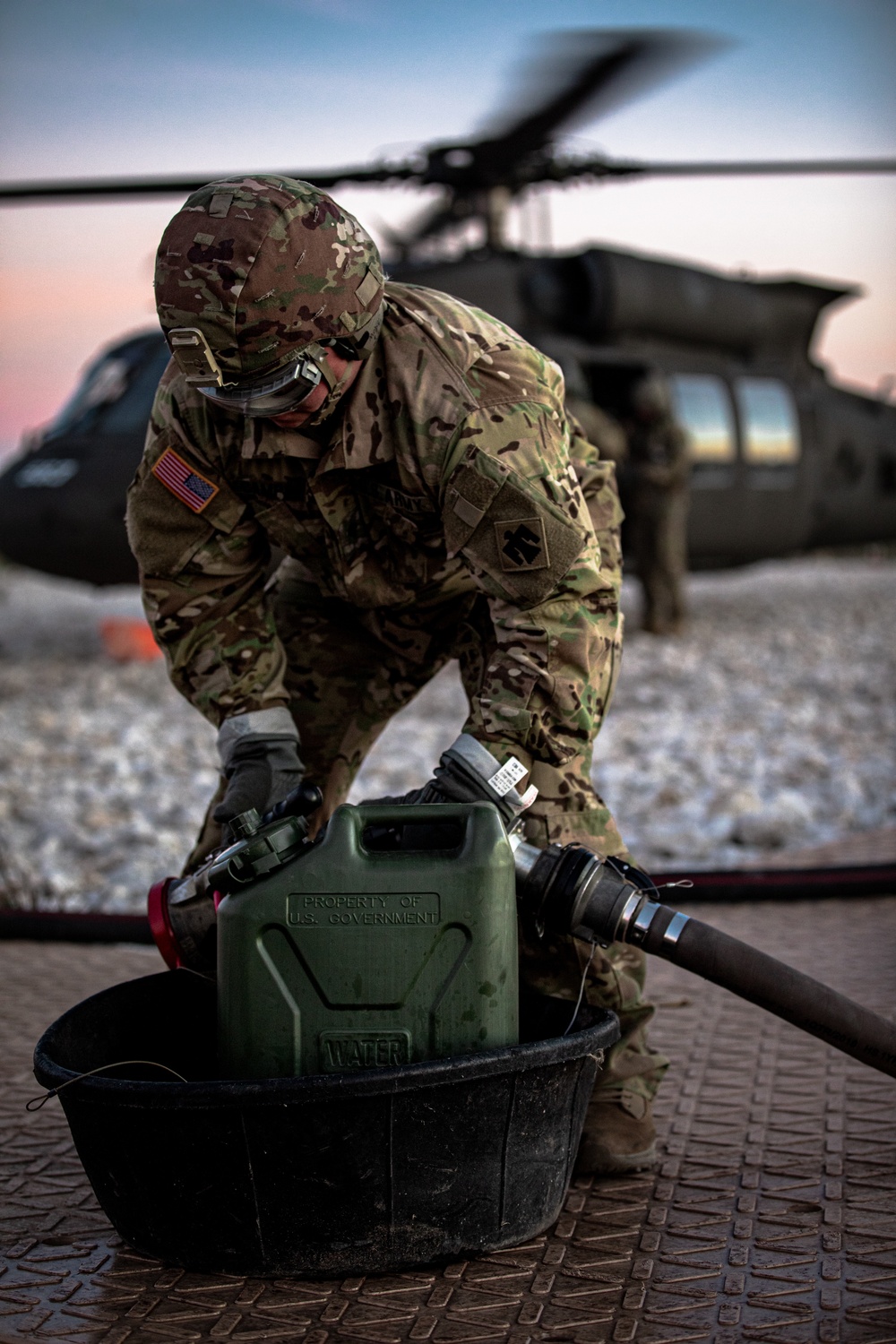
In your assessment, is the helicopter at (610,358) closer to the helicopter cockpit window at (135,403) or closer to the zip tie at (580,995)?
the helicopter cockpit window at (135,403)

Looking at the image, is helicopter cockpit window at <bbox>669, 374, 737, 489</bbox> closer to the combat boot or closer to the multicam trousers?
the multicam trousers

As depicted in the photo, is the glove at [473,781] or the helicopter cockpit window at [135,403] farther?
the helicopter cockpit window at [135,403]

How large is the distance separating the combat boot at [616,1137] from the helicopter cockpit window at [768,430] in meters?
9.11

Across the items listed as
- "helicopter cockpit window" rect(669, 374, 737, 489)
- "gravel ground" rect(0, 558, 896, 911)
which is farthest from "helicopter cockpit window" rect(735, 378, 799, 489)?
"gravel ground" rect(0, 558, 896, 911)

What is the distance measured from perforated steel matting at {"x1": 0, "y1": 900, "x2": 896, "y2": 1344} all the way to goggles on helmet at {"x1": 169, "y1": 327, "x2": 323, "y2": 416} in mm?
1162

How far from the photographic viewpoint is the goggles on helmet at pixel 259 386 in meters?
1.88

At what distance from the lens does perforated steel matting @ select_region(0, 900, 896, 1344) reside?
1.63 m

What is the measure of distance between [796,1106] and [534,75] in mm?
7452

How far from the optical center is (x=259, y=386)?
193cm

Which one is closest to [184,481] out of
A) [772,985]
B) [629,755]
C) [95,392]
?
[772,985]

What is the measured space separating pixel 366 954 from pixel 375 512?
757mm

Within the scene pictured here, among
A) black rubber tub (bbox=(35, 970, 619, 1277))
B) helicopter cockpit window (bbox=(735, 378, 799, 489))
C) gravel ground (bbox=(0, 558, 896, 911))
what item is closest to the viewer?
black rubber tub (bbox=(35, 970, 619, 1277))

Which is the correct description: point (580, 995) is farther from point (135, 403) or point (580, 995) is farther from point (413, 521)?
point (135, 403)

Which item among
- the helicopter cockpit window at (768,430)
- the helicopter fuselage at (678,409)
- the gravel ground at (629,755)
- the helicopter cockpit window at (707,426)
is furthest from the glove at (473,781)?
the helicopter cockpit window at (768,430)
